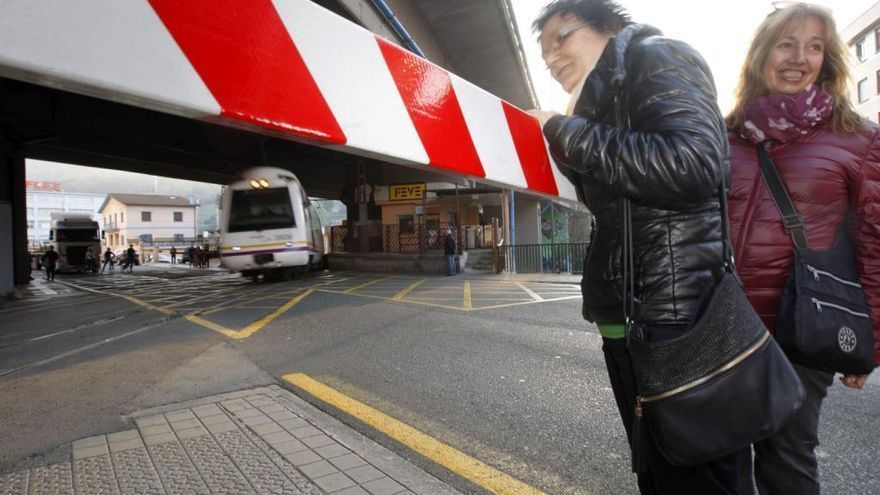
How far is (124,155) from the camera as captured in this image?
20.6 m

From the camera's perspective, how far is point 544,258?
19188mm

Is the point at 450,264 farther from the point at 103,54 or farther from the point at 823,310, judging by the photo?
the point at 103,54

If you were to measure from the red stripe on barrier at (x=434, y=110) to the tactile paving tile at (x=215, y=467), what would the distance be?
70.0 inches

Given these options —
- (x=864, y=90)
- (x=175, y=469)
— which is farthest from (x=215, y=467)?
(x=864, y=90)

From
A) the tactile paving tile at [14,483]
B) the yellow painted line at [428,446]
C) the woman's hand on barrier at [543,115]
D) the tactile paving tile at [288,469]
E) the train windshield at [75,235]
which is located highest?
the train windshield at [75,235]

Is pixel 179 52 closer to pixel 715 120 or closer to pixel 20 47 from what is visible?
pixel 20 47

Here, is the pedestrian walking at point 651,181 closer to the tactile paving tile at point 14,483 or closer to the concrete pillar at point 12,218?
the tactile paving tile at point 14,483

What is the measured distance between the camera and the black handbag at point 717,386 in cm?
110

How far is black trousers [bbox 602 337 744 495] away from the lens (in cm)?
120

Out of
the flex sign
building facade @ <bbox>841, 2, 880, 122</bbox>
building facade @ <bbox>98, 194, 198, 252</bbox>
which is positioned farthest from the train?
building facade @ <bbox>98, 194, 198, 252</bbox>

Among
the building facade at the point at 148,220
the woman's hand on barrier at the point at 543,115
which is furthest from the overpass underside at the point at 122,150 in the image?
the building facade at the point at 148,220

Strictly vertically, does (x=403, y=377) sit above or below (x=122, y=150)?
below

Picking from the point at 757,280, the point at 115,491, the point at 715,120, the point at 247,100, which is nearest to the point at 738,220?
the point at 757,280

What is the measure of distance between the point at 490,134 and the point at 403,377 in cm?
298
